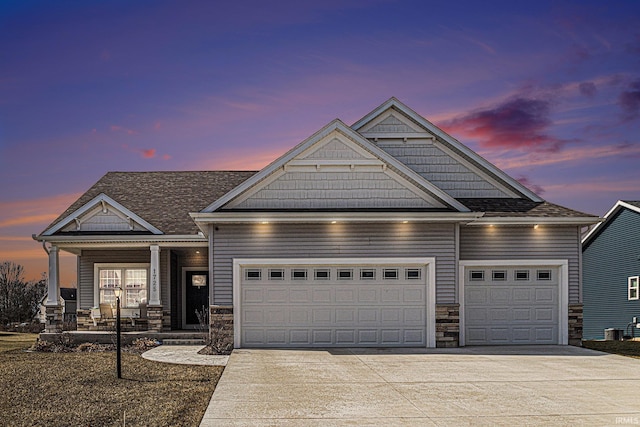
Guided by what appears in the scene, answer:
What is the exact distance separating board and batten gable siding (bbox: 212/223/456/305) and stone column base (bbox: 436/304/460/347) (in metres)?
0.21

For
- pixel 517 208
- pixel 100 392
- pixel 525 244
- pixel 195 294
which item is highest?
pixel 517 208

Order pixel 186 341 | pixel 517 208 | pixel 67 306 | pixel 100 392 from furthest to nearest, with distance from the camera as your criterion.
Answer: pixel 67 306 < pixel 186 341 < pixel 517 208 < pixel 100 392

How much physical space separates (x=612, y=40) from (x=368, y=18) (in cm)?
744

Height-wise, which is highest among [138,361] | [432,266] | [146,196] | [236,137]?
[236,137]

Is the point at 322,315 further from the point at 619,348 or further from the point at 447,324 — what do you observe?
the point at 619,348

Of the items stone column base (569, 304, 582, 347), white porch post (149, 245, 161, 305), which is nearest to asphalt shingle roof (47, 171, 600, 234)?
white porch post (149, 245, 161, 305)

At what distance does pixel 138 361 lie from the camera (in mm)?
15469

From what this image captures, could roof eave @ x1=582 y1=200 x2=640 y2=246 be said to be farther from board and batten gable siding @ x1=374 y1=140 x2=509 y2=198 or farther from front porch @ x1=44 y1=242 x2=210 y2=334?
front porch @ x1=44 y1=242 x2=210 y2=334

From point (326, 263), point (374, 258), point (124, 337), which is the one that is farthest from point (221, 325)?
point (374, 258)

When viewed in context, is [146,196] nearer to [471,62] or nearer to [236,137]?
[236,137]

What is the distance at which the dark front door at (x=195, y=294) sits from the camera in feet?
76.2

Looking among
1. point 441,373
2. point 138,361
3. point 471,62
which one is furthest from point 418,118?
point 138,361

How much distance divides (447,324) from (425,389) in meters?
6.66

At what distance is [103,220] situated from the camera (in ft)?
68.0
